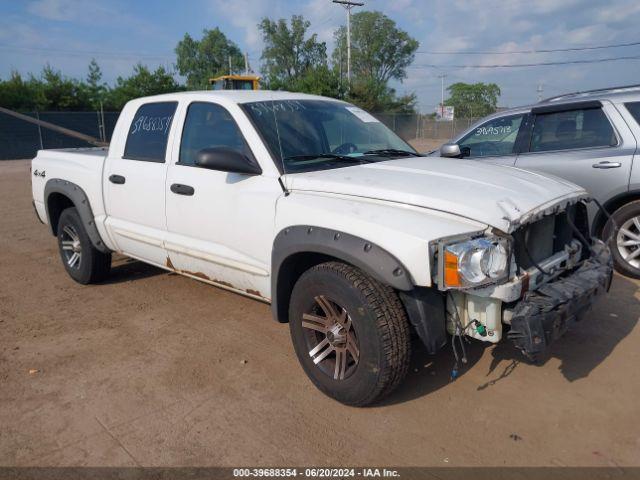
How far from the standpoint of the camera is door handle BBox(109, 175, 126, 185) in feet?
15.1

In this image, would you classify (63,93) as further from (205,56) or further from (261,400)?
(205,56)

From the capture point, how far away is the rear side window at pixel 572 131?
17.4 ft

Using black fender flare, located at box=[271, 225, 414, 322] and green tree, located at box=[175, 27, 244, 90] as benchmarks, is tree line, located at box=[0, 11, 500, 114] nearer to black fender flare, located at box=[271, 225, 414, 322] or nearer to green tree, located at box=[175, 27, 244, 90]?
green tree, located at box=[175, 27, 244, 90]

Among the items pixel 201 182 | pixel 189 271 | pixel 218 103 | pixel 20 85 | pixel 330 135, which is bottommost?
pixel 189 271

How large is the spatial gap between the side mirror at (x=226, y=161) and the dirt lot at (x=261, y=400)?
137 cm

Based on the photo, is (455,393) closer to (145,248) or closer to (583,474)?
(583,474)

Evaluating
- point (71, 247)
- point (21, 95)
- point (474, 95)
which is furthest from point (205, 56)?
point (71, 247)

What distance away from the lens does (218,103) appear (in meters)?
3.95

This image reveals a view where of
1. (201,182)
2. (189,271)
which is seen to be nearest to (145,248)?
(189,271)

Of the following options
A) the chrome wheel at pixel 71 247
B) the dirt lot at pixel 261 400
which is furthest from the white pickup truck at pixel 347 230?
the chrome wheel at pixel 71 247

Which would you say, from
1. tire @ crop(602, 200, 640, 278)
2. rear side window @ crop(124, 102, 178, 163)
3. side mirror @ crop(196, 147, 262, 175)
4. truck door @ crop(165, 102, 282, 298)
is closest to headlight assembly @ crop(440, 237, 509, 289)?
truck door @ crop(165, 102, 282, 298)

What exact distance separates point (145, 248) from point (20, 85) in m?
30.9

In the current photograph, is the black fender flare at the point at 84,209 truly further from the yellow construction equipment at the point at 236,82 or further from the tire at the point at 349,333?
the yellow construction equipment at the point at 236,82

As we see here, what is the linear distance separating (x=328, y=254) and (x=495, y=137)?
3.92 metres
